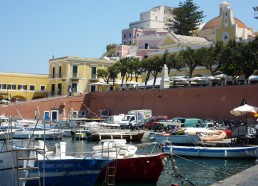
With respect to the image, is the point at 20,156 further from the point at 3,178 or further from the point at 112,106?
the point at 112,106

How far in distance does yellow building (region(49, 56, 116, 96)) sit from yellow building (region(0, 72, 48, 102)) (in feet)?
5.25

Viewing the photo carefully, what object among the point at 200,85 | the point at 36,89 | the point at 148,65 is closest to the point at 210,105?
the point at 200,85

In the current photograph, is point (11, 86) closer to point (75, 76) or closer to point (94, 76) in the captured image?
point (75, 76)

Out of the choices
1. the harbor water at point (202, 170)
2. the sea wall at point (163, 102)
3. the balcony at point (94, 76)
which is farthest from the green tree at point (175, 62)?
the harbor water at point (202, 170)

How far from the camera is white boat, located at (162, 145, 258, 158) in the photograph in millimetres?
27359

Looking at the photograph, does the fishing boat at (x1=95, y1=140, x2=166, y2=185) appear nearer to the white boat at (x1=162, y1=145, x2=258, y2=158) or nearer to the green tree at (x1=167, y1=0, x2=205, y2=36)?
the white boat at (x1=162, y1=145, x2=258, y2=158)

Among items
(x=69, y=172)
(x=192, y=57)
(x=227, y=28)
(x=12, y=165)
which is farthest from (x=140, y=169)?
(x=227, y=28)

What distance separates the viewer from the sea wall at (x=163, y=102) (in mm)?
46562

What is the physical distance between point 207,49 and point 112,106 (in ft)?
51.2

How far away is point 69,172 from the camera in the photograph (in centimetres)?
1817

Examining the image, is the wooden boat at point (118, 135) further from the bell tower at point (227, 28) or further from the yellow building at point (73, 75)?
the yellow building at point (73, 75)

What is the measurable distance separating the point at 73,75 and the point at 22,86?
341 inches

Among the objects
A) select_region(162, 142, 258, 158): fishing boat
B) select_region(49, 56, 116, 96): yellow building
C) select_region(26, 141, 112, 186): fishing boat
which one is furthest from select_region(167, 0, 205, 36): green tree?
select_region(26, 141, 112, 186): fishing boat

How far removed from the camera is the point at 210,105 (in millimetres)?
48875
